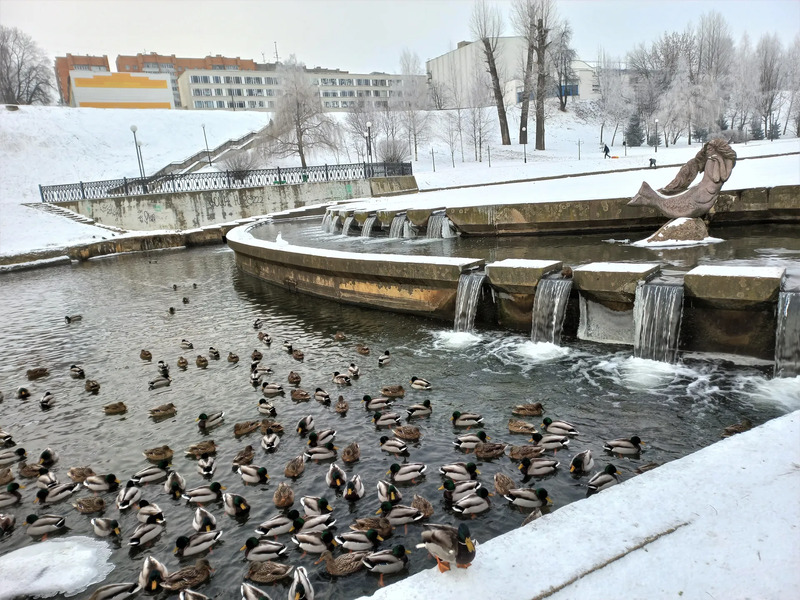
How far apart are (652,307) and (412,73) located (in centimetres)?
9038

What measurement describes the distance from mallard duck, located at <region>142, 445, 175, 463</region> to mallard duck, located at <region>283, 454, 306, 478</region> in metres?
1.69

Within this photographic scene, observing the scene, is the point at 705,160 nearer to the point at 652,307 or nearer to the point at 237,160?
the point at 652,307

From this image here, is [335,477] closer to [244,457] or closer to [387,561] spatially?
[244,457]

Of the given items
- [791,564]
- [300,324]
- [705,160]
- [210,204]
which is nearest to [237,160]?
[210,204]

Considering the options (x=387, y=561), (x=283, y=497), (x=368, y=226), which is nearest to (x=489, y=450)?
(x=387, y=561)

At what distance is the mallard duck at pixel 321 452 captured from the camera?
6.27 metres

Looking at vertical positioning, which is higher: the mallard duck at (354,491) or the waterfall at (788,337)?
the waterfall at (788,337)

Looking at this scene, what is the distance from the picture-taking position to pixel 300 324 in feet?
40.4

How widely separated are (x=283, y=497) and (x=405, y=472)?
4.42 ft

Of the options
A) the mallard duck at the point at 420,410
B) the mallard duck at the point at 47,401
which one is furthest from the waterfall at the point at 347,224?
the mallard duck at the point at 420,410

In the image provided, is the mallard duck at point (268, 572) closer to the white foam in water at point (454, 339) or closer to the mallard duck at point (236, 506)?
A: the mallard duck at point (236, 506)

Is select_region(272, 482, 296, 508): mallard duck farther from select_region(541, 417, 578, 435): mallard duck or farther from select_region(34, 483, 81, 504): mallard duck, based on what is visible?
select_region(541, 417, 578, 435): mallard duck

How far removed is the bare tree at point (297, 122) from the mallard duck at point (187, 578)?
157 feet

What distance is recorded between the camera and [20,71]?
245 feet
